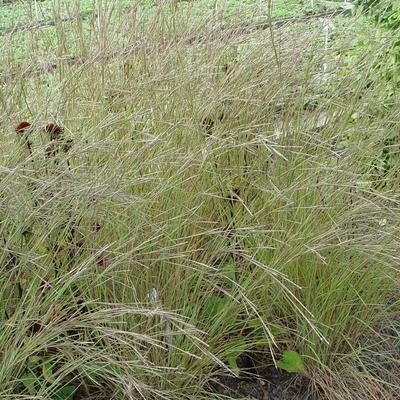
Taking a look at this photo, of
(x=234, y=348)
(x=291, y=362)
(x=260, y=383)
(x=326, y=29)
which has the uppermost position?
(x=326, y=29)

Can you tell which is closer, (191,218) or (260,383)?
(191,218)

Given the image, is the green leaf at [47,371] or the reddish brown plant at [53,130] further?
the reddish brown plant at [53,130]

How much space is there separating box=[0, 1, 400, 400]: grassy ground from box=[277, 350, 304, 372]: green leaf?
0.01 meters

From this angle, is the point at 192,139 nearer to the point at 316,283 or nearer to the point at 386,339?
the point at 316,283

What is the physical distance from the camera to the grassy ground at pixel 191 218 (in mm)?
1977

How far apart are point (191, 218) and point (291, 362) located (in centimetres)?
55

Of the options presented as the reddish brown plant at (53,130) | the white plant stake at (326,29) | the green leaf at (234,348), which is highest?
the reddish brown plant at (53,130)

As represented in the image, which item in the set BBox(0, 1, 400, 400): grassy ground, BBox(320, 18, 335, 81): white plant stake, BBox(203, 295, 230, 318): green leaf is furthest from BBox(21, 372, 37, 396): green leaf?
BBox(320, 18, 335, 81): white plant stake

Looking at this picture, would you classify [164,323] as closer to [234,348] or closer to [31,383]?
[234,348]

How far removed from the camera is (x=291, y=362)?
2365mm

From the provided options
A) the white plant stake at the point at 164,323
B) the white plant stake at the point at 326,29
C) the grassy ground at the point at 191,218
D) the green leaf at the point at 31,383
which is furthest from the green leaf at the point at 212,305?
the white plant stake at the point at 326,29

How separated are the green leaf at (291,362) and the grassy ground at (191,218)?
0.01m

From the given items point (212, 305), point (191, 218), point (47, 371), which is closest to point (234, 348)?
point (212, 305)

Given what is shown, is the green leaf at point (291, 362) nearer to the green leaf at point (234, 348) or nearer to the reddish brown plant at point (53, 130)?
the green leaf at point (234, 348)
